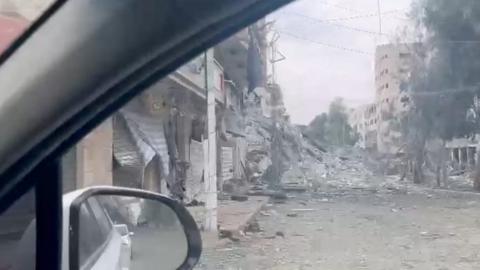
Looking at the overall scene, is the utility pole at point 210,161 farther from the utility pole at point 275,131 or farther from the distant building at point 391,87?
the distant building at point 391,87

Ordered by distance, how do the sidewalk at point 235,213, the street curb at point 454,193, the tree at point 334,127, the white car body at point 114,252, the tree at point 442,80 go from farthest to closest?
the street curb at point 454,193 < the sidewalk at point 235,213 < the tree at point 442,80 < the tree at point 334,127 < the white car body at point 114,252

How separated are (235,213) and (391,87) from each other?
4.98 ft

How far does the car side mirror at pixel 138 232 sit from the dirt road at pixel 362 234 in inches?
63.3

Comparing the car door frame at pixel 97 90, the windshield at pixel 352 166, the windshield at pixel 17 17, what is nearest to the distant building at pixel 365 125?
the windshield at pixel 352 166

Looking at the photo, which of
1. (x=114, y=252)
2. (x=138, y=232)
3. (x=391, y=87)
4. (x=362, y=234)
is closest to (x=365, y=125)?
(x=391, y=87)

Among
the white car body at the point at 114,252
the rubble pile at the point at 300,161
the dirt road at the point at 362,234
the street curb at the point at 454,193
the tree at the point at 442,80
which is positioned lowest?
the dirt road at the point at 362,234

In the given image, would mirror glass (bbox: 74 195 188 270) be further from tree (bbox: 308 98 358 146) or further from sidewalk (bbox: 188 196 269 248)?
sidewalk (bbox: 188 196 269 248)

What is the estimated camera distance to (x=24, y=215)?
46.4 inches

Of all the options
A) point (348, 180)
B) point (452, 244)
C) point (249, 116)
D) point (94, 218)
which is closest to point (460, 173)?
point (452, 244)

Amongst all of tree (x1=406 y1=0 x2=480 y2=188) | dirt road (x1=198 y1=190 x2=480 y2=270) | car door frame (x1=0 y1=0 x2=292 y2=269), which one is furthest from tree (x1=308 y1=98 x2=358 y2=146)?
car door frame (x1=0 y1=0 x2=292 y2=269)

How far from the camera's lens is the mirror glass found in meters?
1.57

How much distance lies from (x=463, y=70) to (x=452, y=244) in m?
1.00

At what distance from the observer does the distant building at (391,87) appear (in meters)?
3.24

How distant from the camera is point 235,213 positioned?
14.8 feet
